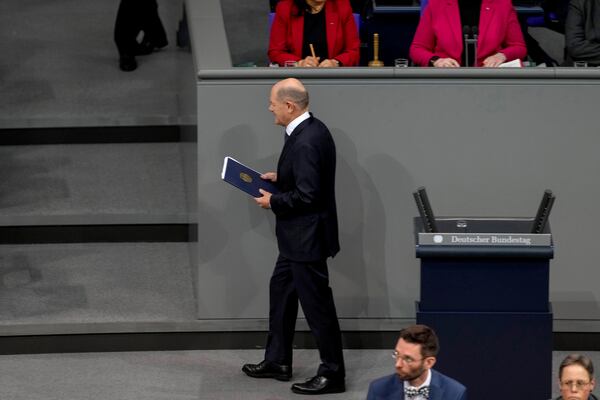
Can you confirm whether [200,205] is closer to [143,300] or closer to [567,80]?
[143,300]

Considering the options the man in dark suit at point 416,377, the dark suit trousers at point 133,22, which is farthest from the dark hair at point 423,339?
the dark suit trousers at point 133,22

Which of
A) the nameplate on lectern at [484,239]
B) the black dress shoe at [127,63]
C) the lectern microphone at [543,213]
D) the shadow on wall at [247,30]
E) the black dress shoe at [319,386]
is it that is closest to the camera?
the lectern microphone at [543,213]

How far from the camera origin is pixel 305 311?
8.74 m

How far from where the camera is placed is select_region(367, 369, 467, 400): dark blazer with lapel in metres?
6.79

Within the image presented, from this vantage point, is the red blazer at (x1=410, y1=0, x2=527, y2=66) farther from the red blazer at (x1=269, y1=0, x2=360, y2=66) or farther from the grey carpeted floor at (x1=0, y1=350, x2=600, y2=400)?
the grey carpeted floor at (x1=0, y1=350, x2=600, y2=400)

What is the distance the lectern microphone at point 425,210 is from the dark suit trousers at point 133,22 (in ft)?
16.9

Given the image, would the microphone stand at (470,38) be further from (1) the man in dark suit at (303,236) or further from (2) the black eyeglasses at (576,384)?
(2) the black eyeglasses at (576,384)

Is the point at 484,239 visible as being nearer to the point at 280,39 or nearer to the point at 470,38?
the point at 470,38

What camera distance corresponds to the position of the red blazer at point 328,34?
1011cm

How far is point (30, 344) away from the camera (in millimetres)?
9320

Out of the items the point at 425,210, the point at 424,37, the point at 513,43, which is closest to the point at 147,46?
the point at 424,37

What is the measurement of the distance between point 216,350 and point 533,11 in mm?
3811

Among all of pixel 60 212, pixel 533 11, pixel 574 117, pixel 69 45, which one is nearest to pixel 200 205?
pixel 60 212

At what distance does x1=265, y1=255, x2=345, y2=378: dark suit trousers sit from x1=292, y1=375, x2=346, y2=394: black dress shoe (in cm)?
4
